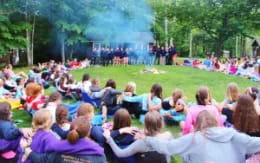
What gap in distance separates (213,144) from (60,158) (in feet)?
4.91

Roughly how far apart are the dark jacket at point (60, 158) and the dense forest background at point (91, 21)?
17.8 m

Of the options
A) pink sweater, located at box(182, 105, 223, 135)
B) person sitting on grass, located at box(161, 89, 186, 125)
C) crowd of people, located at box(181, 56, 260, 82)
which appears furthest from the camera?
crowd of people, located at box(181, 56, 260, 82)

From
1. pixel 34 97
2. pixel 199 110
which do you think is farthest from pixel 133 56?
pixel 199 110

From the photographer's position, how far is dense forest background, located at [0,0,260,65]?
21641mm

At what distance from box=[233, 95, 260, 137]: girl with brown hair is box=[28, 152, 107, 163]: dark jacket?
67.7 inches

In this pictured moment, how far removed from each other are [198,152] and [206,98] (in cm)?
200

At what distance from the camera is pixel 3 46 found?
20031 mm

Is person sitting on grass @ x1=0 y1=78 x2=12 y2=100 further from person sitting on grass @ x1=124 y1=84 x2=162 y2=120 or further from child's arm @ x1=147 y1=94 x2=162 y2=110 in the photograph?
child's arm @ x1=147 y1=94 x2=162 y2=110

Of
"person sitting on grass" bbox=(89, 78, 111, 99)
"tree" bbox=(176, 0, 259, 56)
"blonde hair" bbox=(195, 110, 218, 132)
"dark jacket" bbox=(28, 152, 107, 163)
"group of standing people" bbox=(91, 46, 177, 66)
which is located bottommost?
"dark jacket" bbox=(28, 152, 107, 163)

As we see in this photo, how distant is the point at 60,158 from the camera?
130 inches

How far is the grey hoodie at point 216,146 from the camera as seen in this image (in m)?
3.27

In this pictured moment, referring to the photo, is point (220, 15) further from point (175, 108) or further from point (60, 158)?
point (60, 158)

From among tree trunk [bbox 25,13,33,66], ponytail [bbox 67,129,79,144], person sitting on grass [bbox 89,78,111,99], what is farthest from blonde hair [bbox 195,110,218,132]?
tree trunk [bbox 25,13,33,66]

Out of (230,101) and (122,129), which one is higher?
(230,101)
